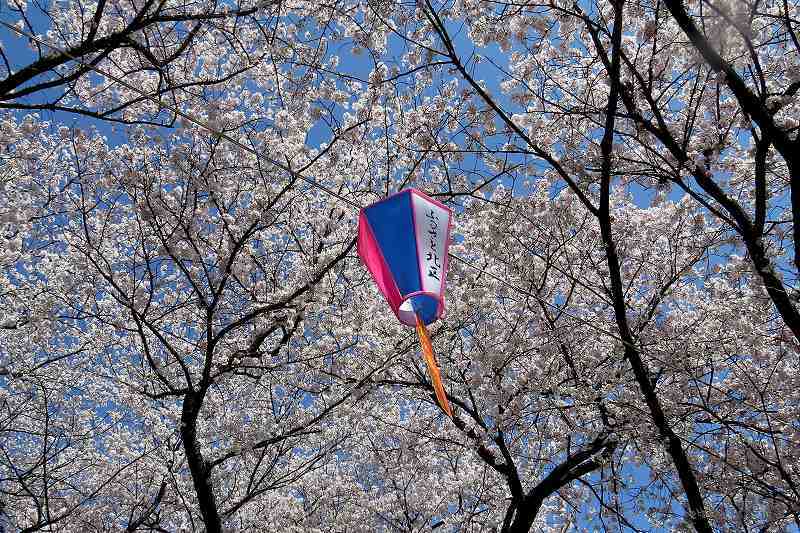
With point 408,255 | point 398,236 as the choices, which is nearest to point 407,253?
point 408,255

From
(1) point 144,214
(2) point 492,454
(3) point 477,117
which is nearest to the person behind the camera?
(3) point 477,117

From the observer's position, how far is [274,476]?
1003 centimetres

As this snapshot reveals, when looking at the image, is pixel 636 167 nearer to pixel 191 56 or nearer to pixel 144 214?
pixel 191 56

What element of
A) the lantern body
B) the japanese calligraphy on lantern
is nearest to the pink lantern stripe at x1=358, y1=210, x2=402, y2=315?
the lantern body

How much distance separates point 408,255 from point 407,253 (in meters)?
0.02

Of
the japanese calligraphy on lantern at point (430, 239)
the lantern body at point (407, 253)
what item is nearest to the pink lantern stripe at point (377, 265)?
the lantern body at point (407, 253)

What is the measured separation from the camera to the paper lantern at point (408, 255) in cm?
376

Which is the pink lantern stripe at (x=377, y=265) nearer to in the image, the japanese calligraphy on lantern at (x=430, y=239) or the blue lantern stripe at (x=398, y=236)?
the blue lantern stripe at (x=398, y=236)

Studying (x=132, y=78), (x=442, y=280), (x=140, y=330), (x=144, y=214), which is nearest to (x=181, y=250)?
(x=144, y=214)

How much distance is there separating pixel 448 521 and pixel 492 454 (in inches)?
151

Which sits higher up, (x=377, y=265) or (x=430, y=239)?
(x=430, y=239)

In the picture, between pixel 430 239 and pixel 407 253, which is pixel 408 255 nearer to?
pixel 407 253

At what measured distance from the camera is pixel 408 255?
3.83m

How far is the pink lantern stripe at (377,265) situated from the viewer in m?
3.77
